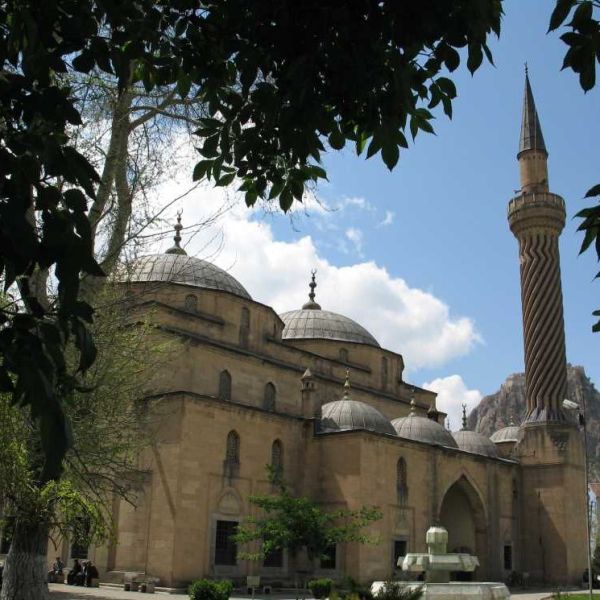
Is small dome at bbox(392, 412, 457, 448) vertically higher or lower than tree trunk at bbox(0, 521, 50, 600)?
higher

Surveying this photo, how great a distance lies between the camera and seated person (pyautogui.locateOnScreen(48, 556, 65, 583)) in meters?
20.4

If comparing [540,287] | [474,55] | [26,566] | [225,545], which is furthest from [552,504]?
[474,55]

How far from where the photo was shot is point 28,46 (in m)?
2.95

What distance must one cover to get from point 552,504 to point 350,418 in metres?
11.3

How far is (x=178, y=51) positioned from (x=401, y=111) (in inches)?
52.2

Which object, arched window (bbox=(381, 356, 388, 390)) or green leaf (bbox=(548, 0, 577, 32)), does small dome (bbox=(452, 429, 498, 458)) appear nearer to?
arched window (bbox=(381, 356, 388, 390))

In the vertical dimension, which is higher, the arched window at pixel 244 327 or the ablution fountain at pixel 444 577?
the arched window at pixel 244 327

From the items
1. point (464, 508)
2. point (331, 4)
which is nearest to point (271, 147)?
point (331, 4)

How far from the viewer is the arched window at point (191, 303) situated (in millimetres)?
24781

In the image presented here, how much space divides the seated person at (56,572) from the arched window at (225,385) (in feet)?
22.1

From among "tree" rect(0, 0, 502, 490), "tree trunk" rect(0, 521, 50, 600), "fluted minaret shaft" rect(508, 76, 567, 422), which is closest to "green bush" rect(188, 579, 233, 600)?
"tree trunk" rect(0, 521, 50, 600)

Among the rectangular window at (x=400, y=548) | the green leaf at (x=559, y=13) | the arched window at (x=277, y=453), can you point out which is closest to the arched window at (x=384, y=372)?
the rectangular window at (x=400, y=548)

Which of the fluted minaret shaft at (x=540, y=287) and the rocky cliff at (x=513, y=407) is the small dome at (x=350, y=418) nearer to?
the fluted minaret shaft at (x=540, y=287)

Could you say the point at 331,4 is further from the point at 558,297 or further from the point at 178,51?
the point at 558,297
